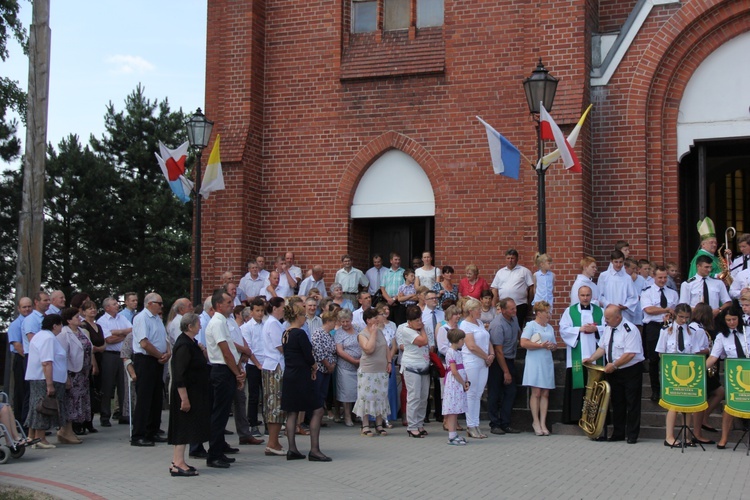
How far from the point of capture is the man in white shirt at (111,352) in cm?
1478

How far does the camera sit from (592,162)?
665 inches

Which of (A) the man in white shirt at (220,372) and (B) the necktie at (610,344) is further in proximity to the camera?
(B) the necktie at (610,344)

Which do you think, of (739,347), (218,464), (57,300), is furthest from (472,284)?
(57,300)

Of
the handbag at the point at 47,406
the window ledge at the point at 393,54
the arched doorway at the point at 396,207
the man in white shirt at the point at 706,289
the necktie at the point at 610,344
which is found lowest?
the handbag at the point at 47,406

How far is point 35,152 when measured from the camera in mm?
15922

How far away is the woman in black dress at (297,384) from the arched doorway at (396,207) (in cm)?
736

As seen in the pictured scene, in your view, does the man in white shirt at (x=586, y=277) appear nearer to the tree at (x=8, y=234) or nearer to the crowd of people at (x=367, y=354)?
the crowd of people at (x=367, y=354)

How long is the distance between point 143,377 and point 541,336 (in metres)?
5.36

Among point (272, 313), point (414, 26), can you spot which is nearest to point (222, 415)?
point (272, 313)

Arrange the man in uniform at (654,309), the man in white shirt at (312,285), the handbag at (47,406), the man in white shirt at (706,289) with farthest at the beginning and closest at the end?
the man in white shirt at (312,285) → the man in white shirt at (706,289) → the man in uniform at (654,309) → the handbag at (47,406)

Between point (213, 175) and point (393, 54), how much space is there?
4.10 m

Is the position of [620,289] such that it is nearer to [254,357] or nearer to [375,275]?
[375,275]

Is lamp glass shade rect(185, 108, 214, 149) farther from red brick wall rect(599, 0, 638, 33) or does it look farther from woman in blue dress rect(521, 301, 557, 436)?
red brick wall rect(599, 0, 638, 33)

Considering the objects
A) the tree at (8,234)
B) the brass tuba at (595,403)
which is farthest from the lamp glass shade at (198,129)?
the tree at (8,234)
